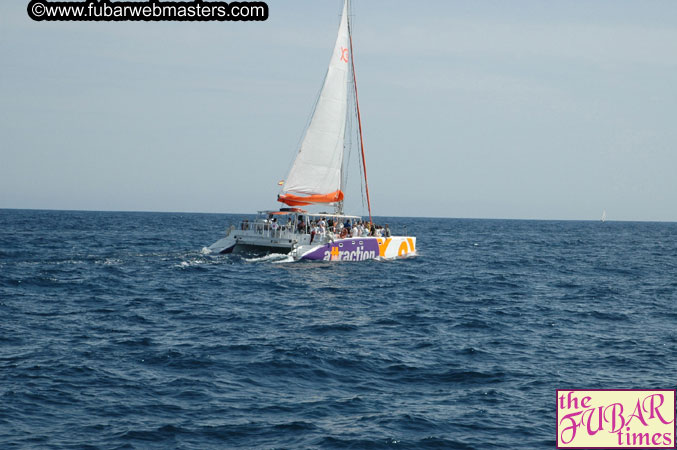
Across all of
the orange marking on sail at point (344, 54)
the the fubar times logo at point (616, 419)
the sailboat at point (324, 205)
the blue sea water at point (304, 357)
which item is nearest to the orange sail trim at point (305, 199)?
the sailboat at point (324, 205)

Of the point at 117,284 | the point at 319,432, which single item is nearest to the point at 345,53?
the point at 117,284

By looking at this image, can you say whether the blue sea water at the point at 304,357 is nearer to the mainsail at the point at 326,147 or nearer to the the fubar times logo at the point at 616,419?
the the fubar times logo at the point at 616,419

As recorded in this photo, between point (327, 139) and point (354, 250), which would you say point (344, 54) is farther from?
point (354, 250)

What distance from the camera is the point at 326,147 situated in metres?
38.2

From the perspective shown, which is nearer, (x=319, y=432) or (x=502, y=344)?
(x=319, y=432)

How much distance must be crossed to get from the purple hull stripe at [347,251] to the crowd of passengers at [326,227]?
28.2 inches

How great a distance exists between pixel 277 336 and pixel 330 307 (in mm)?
5261

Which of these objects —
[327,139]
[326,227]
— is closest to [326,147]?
[327,139]

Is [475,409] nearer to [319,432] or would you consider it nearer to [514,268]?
[319,432]

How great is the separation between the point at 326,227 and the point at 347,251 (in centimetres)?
202

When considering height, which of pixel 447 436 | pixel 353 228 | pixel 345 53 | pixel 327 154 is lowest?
pixel 447 436

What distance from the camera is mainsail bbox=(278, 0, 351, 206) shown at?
3766 centimetres

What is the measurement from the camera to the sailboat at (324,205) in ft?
115

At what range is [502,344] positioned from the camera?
1803 cm
